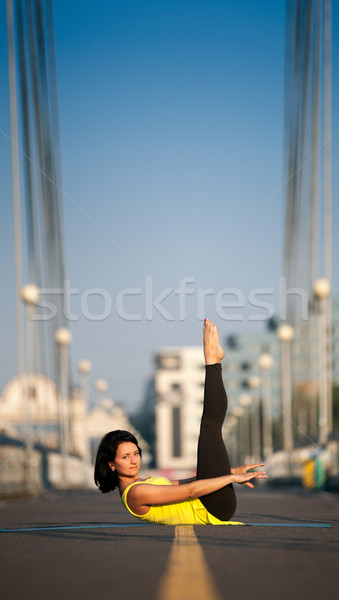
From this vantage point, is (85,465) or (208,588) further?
(85,465)

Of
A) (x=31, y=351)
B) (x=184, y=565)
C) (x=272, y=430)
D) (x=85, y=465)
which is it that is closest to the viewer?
(x=184, y=565)

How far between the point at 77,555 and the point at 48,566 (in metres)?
0.35

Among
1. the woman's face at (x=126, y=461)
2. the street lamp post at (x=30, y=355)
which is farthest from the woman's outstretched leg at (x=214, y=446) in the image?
the street lamp post at (x=30, y=355)

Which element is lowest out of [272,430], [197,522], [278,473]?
[272,430]

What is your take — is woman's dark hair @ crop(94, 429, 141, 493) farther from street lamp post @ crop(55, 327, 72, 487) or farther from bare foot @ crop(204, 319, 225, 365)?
street lamp post @ crop(55, 327, 72, 487)

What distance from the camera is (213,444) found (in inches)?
188

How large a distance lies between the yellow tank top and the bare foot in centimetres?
68

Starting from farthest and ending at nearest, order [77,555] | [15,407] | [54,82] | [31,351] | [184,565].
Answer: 1. [15,407]
2. [31,351]
3. [54,82]
4. [77,555]
5. [184,565]

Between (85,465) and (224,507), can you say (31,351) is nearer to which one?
(85,465)

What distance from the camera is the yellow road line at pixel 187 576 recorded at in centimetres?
251

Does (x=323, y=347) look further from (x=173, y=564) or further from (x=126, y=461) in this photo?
(x=173, y=564)

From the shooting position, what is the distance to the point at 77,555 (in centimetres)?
353

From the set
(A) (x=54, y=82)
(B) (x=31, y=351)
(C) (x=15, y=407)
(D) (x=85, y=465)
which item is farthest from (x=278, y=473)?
(C) (x=15, y=407)

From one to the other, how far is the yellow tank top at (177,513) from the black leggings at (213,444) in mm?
63
